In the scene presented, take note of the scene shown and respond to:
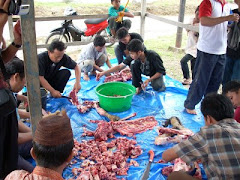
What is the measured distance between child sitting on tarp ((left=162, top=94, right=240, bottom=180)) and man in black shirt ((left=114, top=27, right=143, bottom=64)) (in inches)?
136

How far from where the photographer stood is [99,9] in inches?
600

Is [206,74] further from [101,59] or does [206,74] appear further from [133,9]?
[133,9]

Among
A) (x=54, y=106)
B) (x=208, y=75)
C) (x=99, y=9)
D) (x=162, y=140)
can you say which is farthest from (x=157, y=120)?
(x=99, y=9)

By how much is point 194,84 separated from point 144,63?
4.31ft

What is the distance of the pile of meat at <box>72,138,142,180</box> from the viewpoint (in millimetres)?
3035

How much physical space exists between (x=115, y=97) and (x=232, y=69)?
6.74 feet

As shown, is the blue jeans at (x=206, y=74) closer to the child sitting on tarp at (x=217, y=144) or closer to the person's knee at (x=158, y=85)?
the person's knee at (x=158, y=85)

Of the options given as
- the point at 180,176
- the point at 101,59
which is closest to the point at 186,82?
the point at 101,59

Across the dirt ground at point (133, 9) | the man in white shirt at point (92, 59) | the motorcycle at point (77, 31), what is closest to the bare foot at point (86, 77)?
the man in white shirt at point (92, 59)

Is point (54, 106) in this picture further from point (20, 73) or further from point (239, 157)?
point (239, 157)

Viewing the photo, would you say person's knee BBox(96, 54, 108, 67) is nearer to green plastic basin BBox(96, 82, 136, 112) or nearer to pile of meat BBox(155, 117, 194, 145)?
green plastic basin BBox(96, 82, 136, 112)

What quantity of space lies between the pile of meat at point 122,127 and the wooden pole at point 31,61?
1597 millimetres

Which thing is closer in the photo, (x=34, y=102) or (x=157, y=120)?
(x=34, y=102)

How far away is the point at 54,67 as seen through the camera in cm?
483
